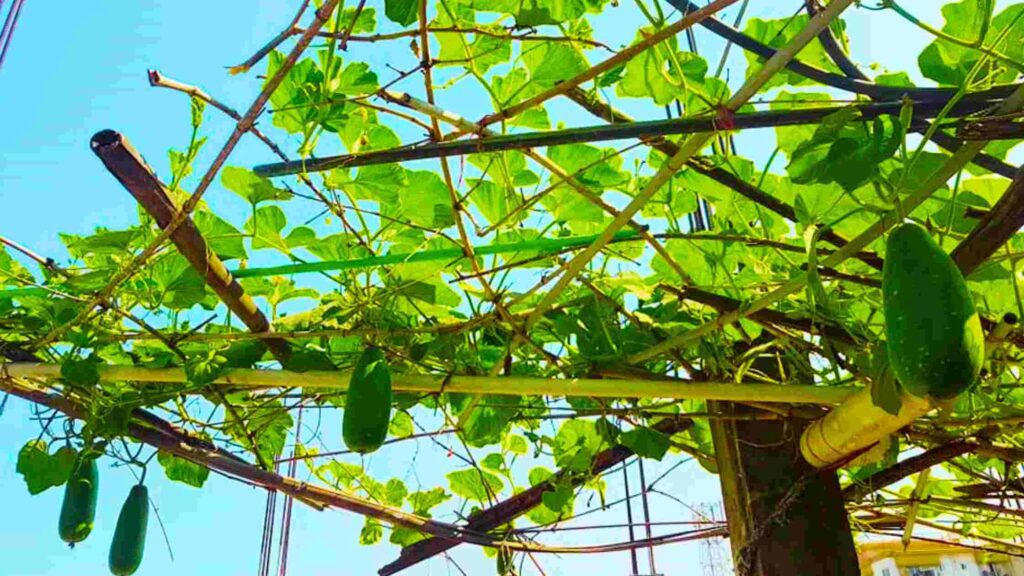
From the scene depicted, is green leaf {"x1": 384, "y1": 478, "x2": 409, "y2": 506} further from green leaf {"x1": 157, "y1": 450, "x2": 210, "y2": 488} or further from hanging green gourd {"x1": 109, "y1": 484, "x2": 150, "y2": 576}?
hanging green gourd {"x1": 109, "y1": 484, "x2": 150, "y2": 576}

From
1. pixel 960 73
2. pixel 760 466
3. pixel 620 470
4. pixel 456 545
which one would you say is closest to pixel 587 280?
pixel 760 466

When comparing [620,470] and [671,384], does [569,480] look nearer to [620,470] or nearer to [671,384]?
[620,470]

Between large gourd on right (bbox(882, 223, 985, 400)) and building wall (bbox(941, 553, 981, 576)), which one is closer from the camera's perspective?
large gourd on right (bbox(882, 223, 985, 400))

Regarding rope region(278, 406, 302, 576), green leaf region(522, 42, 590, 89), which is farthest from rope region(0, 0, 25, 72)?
rope region(278, 406, 302, 576)

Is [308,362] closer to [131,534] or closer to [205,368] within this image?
[205,368]

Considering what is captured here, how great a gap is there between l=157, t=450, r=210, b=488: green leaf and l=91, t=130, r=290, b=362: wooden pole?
1.88 feet

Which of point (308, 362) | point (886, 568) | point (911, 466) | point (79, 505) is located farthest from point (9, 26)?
point (886, 568)

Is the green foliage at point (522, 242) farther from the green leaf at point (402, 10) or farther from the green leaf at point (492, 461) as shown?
the green leaf at point (492, 461)

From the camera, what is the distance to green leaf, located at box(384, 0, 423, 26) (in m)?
0.67

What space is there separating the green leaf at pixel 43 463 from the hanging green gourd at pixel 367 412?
2.37 feet

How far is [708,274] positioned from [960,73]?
1.17 feet

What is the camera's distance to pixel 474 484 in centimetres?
163

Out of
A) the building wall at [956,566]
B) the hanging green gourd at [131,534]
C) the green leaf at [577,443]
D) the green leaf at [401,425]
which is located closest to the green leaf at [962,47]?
the green leaf at [577,443]

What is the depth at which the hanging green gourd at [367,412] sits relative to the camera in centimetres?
84
